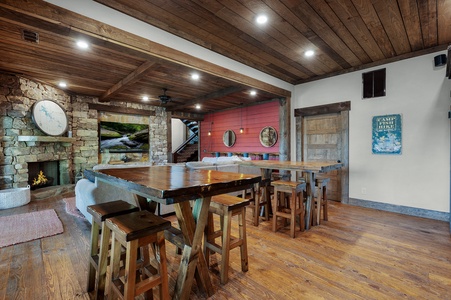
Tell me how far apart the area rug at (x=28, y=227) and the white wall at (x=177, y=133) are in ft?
24.9

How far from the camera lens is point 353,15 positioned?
102 inches

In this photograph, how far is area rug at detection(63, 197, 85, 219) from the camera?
3.59 meters

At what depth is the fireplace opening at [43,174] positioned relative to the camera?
16.4ft

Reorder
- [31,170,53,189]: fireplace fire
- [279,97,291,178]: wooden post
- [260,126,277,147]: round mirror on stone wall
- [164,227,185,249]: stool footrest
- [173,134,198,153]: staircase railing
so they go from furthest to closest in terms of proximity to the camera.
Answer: [173,134,198,153]: staircase railing < [260,126,277,147]: round mirror on stone wall < [279,97,291,178]: wooden post < [31,170,53,189]: fireplace fire < [164,227,185,249]: stool footrest

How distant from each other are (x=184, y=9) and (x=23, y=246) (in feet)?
11.0

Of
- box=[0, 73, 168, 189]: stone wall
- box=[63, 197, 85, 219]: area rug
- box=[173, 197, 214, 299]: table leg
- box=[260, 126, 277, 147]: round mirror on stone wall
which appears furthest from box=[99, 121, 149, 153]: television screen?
box=[173, 197, 214, 299]: table leg

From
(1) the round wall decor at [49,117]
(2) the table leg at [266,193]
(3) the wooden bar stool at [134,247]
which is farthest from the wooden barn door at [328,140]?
(1) the round wall decor at [49,117]

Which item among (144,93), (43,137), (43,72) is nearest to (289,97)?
(144,93)

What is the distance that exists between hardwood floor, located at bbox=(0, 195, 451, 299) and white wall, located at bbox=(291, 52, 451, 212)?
74 cm

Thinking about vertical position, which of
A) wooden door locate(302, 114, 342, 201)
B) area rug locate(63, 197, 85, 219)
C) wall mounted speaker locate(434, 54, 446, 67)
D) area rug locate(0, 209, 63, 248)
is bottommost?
area rug locate(0, 209, 63, 248)

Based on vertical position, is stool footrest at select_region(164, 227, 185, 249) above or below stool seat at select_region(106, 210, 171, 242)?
below

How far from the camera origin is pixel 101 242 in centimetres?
A: 157

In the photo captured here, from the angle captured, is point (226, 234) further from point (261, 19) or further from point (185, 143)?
point (185, 143)

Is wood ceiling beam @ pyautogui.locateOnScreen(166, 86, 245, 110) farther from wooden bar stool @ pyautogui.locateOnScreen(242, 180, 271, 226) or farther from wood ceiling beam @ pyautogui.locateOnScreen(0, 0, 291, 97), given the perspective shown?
wooden bar stool @ pyautogui.locateOnScreen(242, 180, 271, 226)
